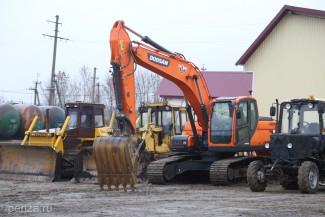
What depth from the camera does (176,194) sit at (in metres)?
14.6

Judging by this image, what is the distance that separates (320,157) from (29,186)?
785 centimetres

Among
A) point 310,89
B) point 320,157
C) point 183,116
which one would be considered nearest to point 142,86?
point 310,89

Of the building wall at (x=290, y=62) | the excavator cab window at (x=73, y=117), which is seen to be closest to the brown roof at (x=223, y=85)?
the building wall at (x=290, y=62)

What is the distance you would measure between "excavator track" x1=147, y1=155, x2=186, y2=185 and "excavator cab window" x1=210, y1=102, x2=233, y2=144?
4.37 ft

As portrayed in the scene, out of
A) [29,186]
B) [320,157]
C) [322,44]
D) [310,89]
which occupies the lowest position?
[29,186]

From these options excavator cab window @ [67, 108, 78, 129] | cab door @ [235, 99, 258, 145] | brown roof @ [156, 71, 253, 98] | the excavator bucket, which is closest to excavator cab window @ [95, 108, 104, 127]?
excavator cab window @ [67, 108, 78, 129]

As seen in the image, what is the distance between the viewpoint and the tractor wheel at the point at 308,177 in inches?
572

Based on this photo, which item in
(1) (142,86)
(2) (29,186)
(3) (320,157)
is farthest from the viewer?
(1) (142,86)

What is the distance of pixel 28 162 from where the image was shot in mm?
18953

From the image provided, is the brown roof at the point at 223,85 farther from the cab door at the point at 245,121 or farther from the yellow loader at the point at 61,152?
the cab door at the point at 245,121

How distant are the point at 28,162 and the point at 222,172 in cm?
624

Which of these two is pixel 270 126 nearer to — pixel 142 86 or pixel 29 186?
pixel 29 186

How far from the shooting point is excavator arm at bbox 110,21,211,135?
1534cm

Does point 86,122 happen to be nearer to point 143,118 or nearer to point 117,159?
point 143,118
